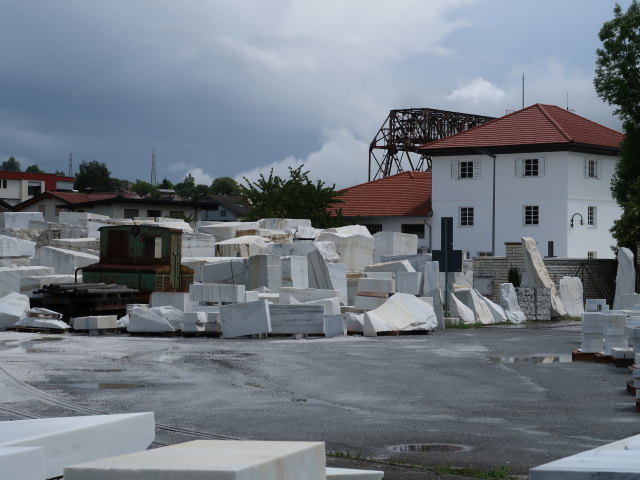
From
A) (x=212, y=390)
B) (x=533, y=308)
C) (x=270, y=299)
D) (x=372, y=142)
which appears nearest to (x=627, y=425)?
(x=212, y=390)

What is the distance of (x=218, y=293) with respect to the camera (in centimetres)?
2294

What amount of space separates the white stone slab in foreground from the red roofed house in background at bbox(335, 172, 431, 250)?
5429cm

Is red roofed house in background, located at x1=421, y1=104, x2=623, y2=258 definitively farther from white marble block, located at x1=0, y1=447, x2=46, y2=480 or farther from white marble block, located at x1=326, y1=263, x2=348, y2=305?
white marble block, located at x1=0, y1=447, x2=46, y2=480

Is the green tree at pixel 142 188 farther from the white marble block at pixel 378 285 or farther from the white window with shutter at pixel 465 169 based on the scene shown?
the white marble block at pixel 378 285

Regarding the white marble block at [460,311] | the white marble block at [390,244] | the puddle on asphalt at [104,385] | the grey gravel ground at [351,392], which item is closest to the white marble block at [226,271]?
the white marble block at [460,311]

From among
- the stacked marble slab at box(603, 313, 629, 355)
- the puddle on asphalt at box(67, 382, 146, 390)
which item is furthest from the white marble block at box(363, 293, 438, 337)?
the puddle on asphalt at box(67, 382, 146, 390)

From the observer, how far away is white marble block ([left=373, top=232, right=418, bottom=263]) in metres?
38.8

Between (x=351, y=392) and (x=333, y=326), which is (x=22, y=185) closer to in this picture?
(x=333, y=326)

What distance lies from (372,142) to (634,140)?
2611 centimetres

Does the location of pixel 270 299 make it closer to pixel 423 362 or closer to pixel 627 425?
pixel 423 362

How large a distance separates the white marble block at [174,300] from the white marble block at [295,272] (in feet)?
11.9

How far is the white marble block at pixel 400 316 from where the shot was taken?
74.7 ft

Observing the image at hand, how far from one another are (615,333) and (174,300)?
35.4 ft

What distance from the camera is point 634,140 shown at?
161 ft
